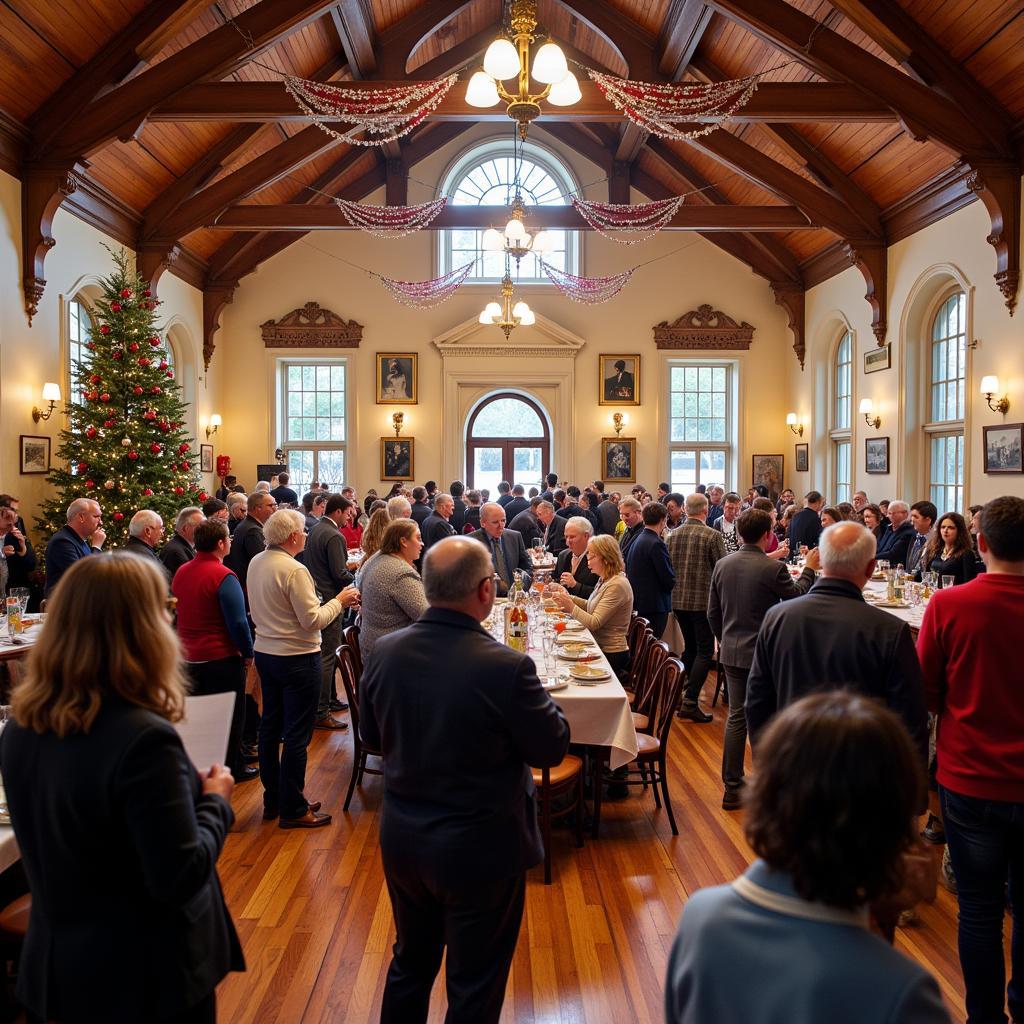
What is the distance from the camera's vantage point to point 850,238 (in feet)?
37.0

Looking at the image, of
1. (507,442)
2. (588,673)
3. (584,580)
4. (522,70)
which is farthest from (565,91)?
(507,442)

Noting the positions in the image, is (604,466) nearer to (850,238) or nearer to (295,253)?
(850,238)

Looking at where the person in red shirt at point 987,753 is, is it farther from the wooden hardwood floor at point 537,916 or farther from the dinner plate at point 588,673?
the dinner plate at point 588,673

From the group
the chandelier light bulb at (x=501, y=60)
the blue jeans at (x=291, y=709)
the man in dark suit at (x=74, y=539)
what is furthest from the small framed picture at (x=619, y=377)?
the blue jeans at (x=291, y=709)

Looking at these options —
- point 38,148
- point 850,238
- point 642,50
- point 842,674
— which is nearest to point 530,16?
point 842,674

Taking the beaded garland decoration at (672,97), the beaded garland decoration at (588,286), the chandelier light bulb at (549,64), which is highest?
the beaded garland decoration at (672,97)

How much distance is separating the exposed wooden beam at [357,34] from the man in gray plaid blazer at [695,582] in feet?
22.2

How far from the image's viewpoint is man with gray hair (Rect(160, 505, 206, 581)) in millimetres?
5367

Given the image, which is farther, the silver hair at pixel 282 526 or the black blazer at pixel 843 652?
the silver hair at pixel 282 526

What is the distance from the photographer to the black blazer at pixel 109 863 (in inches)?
60.7

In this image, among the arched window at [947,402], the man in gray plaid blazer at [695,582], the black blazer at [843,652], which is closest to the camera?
the black blazer at [843,652]

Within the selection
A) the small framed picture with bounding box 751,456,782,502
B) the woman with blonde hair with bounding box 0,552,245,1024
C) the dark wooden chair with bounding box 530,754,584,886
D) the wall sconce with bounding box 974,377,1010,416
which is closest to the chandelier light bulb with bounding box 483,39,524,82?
the dark wooden chair with bounding box 530,754,584,886

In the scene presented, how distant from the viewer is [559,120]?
35.6 feet

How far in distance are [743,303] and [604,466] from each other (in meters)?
3.81
